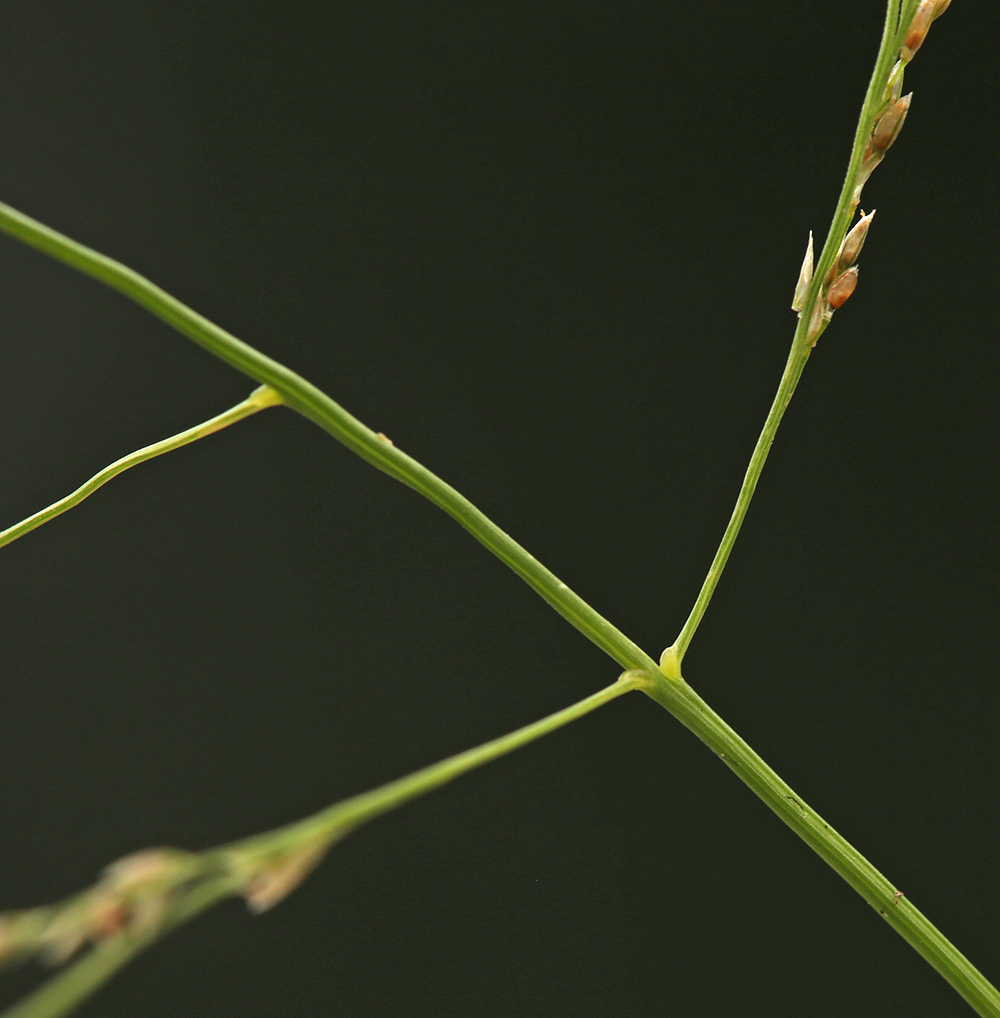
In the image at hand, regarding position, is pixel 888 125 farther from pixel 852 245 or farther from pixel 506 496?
pixel 506 496

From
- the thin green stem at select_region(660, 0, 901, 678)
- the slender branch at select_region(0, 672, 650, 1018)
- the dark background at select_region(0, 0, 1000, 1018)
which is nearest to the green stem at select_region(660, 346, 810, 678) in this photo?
the thin green stem at select_region(660, 0, 901, 678)

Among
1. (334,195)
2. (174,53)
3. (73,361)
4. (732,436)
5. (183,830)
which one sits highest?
(174,53)

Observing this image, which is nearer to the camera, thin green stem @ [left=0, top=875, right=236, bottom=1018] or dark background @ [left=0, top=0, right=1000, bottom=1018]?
thin green stem @ [left=0, top=875, right=236, bottom=1018]

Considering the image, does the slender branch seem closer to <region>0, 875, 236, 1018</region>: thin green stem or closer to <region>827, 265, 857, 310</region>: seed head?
<region>0, 875, 236, 1018</region>: thin green stem

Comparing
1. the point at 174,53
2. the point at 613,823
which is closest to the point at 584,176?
the point at 174,53

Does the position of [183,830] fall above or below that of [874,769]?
above

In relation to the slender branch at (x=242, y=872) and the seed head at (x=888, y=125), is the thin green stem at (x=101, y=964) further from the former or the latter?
the seed head at (x=888, y=125)

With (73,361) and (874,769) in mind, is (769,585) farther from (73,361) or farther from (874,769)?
(73,361)
